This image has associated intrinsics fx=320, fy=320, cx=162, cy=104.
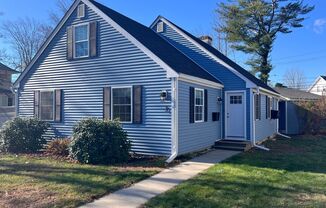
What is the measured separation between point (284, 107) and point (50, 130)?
16.4m

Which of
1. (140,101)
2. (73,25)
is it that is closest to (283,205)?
(140,101)

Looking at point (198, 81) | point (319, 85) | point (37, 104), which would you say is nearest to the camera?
point (198, 81)

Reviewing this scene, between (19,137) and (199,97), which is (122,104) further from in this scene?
(19,137)

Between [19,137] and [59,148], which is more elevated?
[19,137]

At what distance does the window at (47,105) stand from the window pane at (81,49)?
7.40 ft

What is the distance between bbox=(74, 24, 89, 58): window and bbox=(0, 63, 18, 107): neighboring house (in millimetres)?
24686

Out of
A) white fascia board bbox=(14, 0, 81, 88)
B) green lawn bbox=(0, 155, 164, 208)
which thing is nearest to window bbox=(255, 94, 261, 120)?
green lawn bbox=(0, 155, 164, 208)

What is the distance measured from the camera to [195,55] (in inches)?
611

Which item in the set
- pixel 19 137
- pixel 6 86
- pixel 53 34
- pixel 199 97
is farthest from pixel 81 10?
pixel 6 86

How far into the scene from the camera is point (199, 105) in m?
12.8

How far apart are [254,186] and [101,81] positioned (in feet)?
24.9

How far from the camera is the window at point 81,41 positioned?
43.8 ft

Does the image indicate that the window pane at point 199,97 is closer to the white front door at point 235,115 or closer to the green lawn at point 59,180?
the white front door at point 235,115

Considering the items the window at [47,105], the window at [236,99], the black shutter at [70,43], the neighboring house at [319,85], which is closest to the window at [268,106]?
the window at [236,99]
